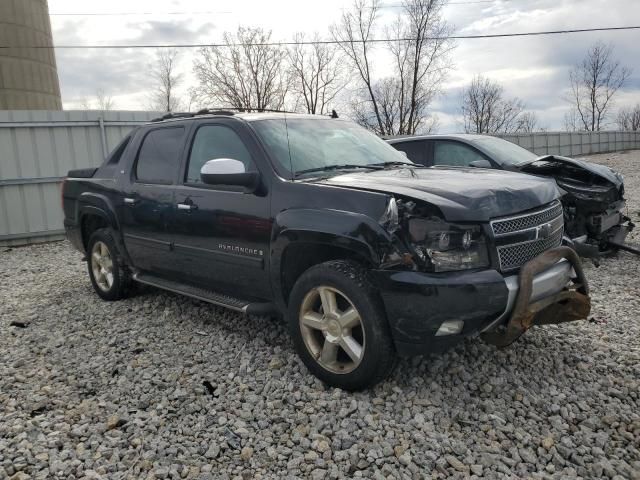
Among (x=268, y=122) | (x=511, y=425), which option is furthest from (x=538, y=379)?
(x=268, y=122)

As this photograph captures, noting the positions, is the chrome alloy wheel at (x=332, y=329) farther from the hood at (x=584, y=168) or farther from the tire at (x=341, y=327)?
the hood at (x=584, y=168)

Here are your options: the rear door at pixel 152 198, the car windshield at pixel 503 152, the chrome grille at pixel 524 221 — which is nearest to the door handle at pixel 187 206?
the rear door at pixel 152 198

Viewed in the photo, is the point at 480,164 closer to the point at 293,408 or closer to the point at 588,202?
the point at 588,202

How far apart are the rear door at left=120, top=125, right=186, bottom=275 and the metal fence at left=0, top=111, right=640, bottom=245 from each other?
6.05 m

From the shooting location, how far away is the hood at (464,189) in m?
2.82

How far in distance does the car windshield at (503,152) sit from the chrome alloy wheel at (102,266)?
4.72 metres

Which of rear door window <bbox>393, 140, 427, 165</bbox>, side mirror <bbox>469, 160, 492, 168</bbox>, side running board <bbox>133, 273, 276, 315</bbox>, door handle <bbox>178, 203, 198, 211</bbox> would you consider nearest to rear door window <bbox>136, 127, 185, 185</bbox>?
door handle <bbox>178, 203, 198, 211</bbox>

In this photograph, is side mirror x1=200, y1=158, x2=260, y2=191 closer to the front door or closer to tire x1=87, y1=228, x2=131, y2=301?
the front door

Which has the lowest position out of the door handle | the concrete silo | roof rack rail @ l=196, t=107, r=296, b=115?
the door handle

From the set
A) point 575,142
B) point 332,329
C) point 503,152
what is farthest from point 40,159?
point 575,142

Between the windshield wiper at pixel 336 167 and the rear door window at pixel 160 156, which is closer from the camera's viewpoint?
the windshield wiper at pixel 336 167

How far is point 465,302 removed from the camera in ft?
8.85

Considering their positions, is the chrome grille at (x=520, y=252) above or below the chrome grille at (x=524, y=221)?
below

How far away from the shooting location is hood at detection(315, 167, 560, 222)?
111 inches
